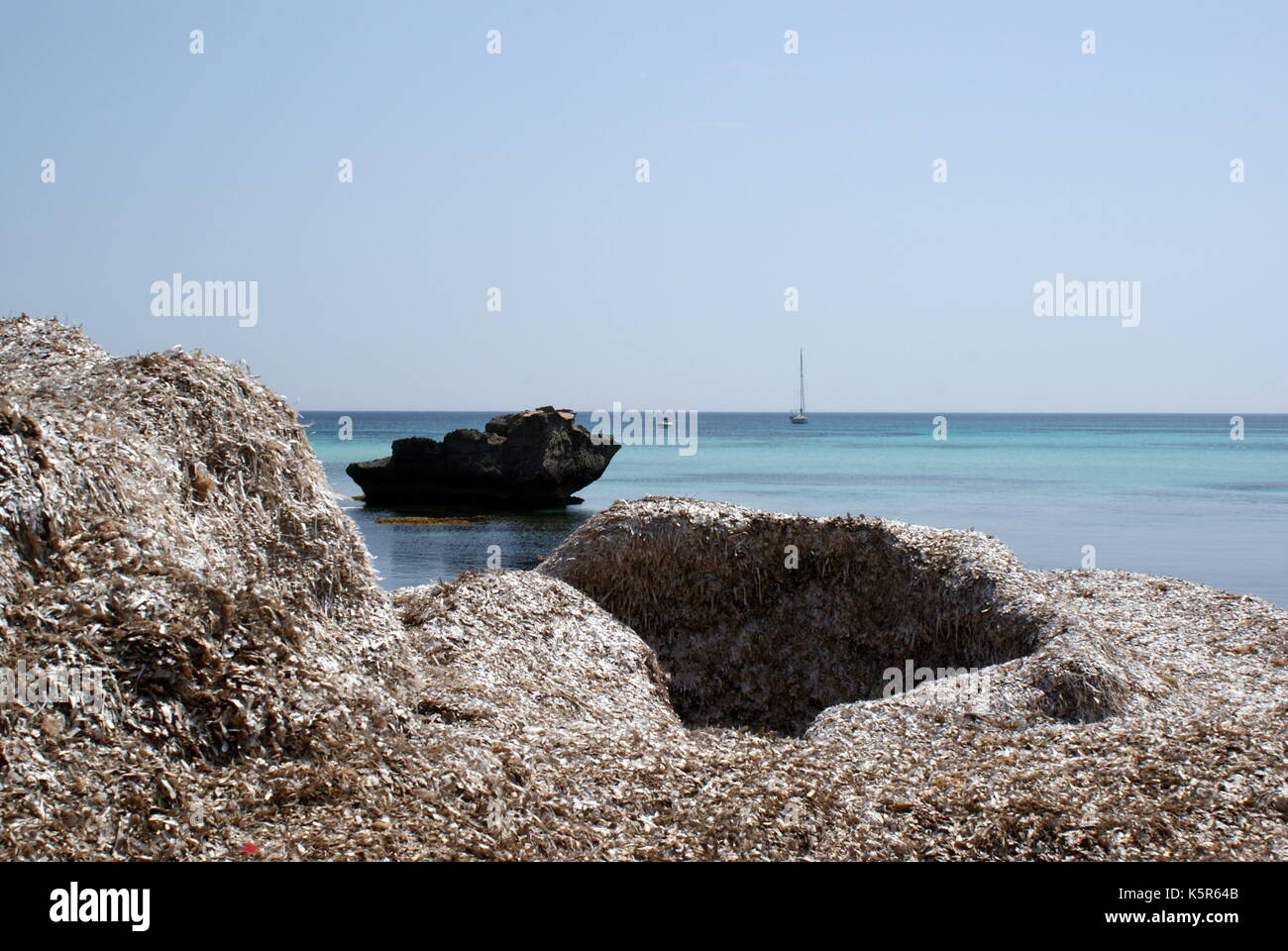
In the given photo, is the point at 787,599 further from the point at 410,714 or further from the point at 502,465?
the point at 502,465

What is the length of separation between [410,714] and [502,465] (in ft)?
114

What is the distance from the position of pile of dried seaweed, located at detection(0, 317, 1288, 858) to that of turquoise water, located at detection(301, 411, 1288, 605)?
205 centimetres

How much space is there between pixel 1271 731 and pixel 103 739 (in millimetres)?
8027

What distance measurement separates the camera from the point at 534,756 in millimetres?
6848

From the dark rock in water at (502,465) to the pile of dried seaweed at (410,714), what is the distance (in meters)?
30.2

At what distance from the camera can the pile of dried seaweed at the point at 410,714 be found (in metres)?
5.55

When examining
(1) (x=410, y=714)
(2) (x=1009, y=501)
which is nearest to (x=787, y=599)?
(1) (x=410, y=714)

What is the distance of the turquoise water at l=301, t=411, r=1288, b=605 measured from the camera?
88.2 feet

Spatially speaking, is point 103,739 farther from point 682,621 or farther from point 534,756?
point 682,621

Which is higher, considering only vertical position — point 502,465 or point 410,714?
point 502,465

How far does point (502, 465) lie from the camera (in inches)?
1633

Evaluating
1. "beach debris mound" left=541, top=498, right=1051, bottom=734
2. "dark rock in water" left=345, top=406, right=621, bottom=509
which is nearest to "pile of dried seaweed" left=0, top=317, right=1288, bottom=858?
"beach debris mound" left=541, top=498, right=1051, bottom=734
